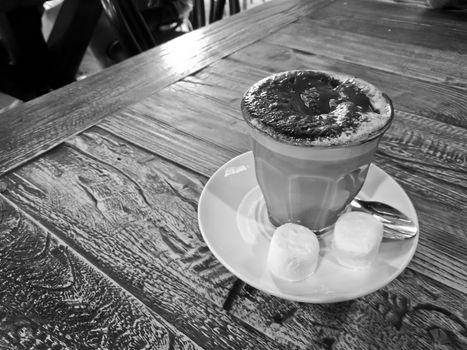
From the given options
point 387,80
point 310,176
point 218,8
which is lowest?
point 218,8

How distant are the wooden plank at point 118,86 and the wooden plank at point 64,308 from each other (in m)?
0.22

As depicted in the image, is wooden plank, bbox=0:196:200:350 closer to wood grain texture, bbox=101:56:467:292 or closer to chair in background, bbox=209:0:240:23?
wood grain texture, bbox=101:56:467:292

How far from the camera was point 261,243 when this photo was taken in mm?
449

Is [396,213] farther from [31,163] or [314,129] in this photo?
[31,163]

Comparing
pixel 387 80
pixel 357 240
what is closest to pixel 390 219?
pixel 357 240

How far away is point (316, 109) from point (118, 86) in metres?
0.53

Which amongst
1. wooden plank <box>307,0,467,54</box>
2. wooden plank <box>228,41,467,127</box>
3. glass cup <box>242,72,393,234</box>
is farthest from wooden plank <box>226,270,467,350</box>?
wooden plank <box>307,0,467,54</box>

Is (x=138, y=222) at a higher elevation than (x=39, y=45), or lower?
higher

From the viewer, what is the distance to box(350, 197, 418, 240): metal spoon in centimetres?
43

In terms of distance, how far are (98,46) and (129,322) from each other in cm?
179

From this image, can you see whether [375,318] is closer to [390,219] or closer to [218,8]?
[390,219]

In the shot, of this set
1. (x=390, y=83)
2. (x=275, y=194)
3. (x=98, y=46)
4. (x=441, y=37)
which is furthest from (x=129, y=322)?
(x=98, y=46)

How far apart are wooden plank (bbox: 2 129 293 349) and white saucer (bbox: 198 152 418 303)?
Answer: 0.12 ft

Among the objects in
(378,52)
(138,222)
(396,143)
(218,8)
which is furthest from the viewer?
(218,8)
